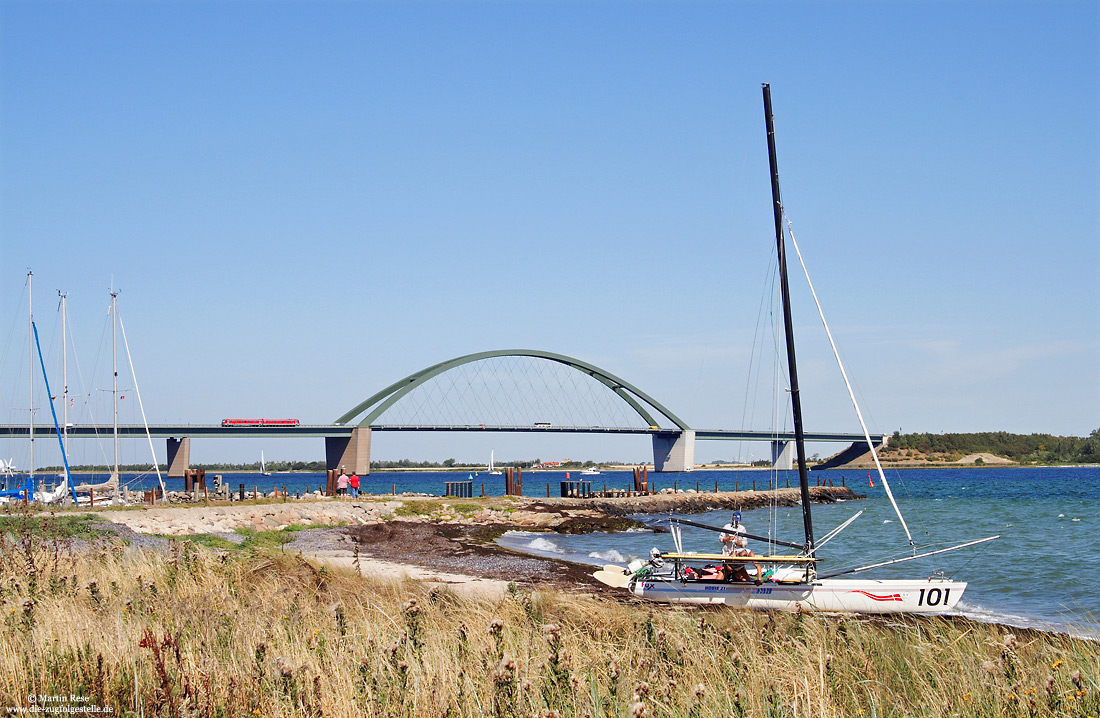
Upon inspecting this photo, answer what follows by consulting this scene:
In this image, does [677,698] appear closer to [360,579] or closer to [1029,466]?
[360,579]

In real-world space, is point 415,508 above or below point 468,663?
below

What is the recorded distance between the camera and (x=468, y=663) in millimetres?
6316

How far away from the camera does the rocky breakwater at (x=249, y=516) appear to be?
26.2 meters

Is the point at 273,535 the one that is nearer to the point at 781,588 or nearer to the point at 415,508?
the point at 415,508

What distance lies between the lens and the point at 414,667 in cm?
592

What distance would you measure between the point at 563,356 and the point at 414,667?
9489 centimetres

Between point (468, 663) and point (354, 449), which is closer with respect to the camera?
point (468, 663)

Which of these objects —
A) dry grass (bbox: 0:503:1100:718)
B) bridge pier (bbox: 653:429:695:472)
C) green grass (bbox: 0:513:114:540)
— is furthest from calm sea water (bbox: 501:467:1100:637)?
bridge pier (bbox: 653:429:695:472)

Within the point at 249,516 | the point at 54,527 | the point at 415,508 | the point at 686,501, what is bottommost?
the point at 686,501

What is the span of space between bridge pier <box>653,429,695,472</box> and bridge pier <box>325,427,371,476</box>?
32.2m

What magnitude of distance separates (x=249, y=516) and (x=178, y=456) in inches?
2369

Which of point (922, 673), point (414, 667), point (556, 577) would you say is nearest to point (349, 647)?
point (414, 667)

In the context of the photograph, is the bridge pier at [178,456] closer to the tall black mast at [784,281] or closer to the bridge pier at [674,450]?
the bridge pier at [674,450]

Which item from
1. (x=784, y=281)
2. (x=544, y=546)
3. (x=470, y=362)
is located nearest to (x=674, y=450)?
(x=470, y=362)
